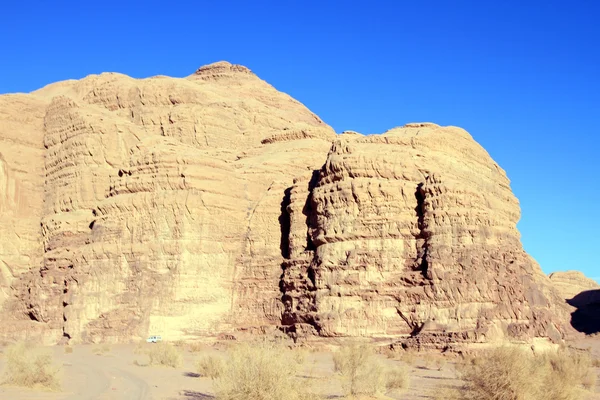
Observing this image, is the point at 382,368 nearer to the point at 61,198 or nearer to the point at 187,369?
the point at 187,369

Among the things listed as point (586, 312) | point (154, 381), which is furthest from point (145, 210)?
point (586, 312)

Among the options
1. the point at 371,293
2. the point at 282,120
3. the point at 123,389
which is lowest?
the point at 123,389

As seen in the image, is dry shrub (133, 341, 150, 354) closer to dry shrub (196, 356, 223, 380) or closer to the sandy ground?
the sandy ground

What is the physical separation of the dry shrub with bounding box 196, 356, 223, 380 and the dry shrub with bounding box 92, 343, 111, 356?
13.5 meters

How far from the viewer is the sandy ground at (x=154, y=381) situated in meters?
20.6

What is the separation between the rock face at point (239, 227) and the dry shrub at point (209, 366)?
47.3ft

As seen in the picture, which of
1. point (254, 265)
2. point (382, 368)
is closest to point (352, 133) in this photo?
point (254, 265)

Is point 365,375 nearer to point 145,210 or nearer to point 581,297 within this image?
point 145,210

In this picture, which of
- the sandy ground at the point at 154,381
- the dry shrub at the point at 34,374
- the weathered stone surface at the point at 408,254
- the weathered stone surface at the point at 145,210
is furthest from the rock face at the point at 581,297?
the dry shrub at the point at 34,374

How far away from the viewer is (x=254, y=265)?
4956cm

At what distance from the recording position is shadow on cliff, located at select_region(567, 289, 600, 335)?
71.4 metres

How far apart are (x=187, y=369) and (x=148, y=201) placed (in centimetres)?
2114

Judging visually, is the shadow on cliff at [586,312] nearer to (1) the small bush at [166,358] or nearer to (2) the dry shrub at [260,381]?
(1) the small bush at [166,358]

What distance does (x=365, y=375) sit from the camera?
20.9 metres
